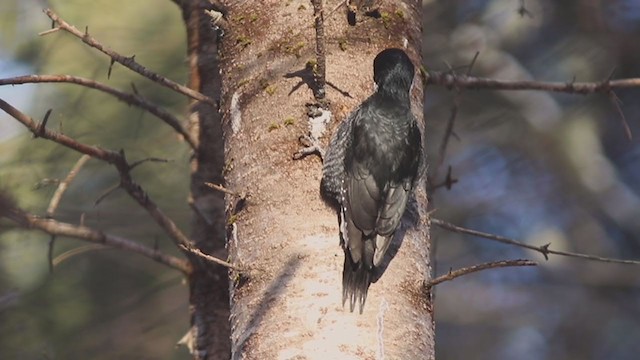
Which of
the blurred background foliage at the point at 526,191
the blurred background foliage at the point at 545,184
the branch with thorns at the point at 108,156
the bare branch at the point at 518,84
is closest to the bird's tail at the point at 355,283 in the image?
the branch with thorns at the point at 108,156

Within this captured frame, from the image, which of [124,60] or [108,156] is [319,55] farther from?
[108,156]

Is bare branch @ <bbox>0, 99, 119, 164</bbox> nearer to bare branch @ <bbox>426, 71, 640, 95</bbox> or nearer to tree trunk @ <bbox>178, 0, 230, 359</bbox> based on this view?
tree trunk @ <bbox>178, 0, 230, 359</bbox>

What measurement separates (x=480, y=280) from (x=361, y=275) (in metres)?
3.71

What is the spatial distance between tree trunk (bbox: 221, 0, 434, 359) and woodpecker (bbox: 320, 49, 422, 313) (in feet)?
0.11

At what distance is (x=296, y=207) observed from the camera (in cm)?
228

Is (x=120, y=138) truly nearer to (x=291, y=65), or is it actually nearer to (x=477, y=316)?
(x=291, y=65)

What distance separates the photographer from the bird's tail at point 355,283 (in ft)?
6.98

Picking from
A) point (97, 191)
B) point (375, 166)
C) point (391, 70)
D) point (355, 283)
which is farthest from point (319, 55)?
point (97, 191)

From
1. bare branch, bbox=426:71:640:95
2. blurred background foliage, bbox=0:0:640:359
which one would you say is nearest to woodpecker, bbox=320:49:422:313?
bare branch, bbox=426:71:640:95

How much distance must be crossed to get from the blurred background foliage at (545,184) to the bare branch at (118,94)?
2377 millimetres

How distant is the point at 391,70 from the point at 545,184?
3260 mm

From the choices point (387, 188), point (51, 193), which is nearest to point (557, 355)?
point (51, 193)

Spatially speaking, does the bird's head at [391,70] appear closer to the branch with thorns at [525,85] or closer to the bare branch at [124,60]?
the branch with thorns at [525,85]

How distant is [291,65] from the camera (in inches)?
97.2
